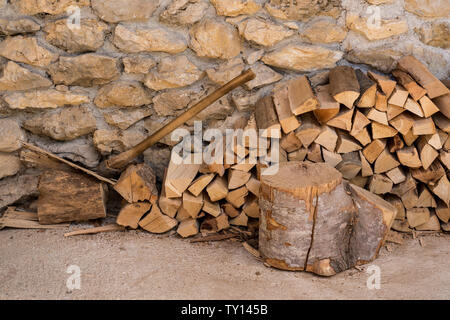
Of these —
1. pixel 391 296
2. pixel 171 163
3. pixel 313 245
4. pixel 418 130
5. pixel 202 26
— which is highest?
pixel 202 26

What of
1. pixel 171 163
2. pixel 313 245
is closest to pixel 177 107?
pixel 171 163

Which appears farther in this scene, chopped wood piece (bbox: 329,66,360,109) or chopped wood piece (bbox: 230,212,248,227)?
chopped wood piece (bbox: 230,212,248,227)

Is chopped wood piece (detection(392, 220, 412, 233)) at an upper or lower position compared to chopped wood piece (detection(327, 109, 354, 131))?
lower

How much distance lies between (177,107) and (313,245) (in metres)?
1.21

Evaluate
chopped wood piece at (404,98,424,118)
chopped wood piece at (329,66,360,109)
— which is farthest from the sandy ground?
chopped wood piece at (329,66,360,109)

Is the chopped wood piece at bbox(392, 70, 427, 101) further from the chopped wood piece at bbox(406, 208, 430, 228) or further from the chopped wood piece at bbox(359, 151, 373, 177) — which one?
the chopped wood piece at bbox(406, 208, 430, 228)

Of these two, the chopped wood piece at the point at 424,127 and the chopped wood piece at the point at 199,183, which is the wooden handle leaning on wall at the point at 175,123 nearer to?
the chopped wood piece at the point at 199,183

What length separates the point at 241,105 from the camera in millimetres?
2836

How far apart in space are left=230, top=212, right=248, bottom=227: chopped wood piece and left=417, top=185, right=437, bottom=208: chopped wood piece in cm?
107

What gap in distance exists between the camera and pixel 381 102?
2.57m

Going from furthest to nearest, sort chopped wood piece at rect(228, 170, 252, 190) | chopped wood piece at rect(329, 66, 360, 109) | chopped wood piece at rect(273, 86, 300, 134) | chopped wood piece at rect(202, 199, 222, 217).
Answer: chopped wood piece at rect(202, 199, 222, 217)
chopped wood piece at rect(228, 170, 252, 190)
chopped wood piece at rect(273, 86, 300, 134)
chopped wood piece at rect(329, 66, 360, 109)

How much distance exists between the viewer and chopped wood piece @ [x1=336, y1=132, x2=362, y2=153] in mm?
2662

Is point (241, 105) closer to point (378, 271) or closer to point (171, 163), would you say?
point (171, 163)

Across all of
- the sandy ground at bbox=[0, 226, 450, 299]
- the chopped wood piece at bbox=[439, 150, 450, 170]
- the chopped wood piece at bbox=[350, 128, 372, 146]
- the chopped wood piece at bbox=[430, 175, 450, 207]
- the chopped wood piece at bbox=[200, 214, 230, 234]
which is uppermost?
the chopped wood piece at bbox=[350, 128, 372, 146]
